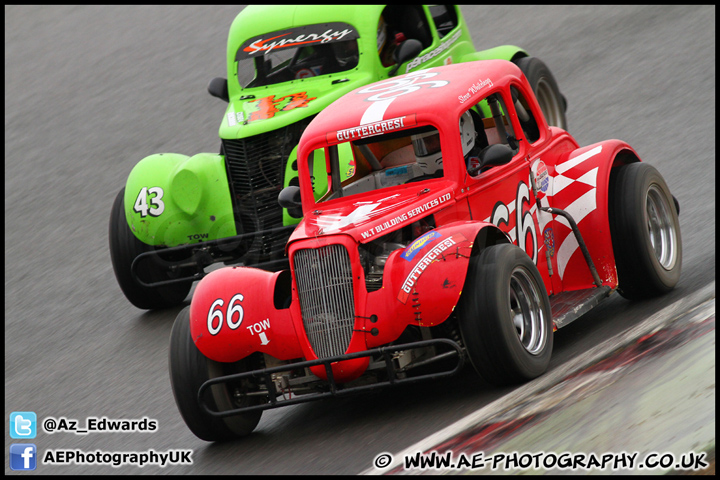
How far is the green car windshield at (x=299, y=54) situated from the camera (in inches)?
406

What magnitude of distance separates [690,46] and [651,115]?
240 centimetres

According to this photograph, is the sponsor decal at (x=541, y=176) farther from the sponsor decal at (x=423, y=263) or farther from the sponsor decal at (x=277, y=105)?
the sponsor decal at (x=277, y=105)

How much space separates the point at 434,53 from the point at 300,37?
141cm

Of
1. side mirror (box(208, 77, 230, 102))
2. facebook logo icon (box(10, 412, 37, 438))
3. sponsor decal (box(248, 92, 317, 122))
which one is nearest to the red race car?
facebook logo icon (box(10, 412, 37, 438))

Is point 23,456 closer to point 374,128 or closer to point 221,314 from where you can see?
point 221,314

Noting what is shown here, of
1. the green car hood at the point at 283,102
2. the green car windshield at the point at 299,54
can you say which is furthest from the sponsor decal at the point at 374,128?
the green car windshield at the point at 299,54

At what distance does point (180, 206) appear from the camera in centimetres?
929

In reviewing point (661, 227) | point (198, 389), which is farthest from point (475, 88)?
point (198, 389)

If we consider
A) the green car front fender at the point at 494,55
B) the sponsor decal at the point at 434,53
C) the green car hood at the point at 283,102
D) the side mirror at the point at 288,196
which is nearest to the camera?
the side mirror at the point at 288,196

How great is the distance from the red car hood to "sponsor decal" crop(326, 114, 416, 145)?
1.25 ft

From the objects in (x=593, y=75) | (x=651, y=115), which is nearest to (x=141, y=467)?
(x=651, y=115)

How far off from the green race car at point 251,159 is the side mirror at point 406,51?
0.5 inches

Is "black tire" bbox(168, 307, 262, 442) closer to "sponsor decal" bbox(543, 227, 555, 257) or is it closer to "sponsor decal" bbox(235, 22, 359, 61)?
"sponsor decal" bbox(543, 227, 555, 257)

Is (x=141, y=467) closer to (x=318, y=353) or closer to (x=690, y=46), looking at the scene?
(x=318, y=353)
